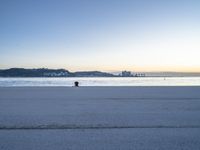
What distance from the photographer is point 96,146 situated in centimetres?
650

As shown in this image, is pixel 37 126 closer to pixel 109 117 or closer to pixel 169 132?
pixel 109 117

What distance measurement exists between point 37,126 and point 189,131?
4.01m

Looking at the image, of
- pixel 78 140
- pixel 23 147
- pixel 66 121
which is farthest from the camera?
pixel 66 121

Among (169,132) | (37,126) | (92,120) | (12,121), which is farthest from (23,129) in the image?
(169,132)

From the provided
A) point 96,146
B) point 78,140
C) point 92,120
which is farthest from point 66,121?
point 96,146

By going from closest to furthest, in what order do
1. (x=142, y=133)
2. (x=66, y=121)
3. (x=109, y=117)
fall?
(x=142, y=133)
(x=66, y=121)
(x=109, y=117)

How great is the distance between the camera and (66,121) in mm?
9883

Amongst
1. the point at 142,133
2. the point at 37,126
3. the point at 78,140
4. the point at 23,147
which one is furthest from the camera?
the point at 37,126

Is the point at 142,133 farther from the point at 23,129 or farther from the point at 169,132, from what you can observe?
the point at 23,129

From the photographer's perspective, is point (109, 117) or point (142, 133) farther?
point (109, 117)

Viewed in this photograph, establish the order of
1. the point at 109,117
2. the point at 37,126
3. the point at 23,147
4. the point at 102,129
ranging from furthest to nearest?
the point at 109,117 < the point at 37,126 < the point at 102,129 < the point at 23,147

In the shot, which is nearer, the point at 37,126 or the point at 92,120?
the point at 37,126

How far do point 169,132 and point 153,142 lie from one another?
1239 mm

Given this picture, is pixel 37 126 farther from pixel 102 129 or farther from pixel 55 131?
pixel 102 129
